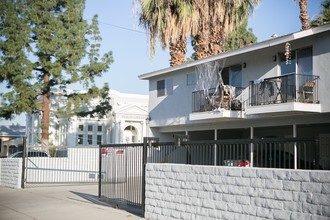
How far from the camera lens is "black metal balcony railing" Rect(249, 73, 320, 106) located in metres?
17.9

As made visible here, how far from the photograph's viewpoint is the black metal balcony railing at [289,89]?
1791 centimetres

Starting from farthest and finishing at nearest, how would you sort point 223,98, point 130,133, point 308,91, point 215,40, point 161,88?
point 130,133 < point 215,40 < point 161,88 < point 223,98 < point 308,91

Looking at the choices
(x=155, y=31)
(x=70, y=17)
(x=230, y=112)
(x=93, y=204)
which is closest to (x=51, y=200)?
(x=93, y=204)

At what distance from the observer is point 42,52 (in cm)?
2923

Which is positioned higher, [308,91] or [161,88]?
[161,88]

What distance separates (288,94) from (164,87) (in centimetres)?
971

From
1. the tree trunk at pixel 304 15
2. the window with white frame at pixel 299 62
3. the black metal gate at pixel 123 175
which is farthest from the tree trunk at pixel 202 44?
the black metal gate at pixel 123 175

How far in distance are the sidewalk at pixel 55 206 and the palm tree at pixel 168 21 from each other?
37.6 feet

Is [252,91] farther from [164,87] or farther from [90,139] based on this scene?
[90,139]

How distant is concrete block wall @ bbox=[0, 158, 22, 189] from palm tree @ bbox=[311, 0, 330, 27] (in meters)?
18.3

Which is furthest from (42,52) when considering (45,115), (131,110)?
(131,110)

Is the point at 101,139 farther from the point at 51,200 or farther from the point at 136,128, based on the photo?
the point at 51,200

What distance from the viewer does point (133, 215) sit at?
12070 mm

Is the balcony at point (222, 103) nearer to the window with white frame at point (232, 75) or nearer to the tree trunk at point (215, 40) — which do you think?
the window with white frame at point (232, 75)
